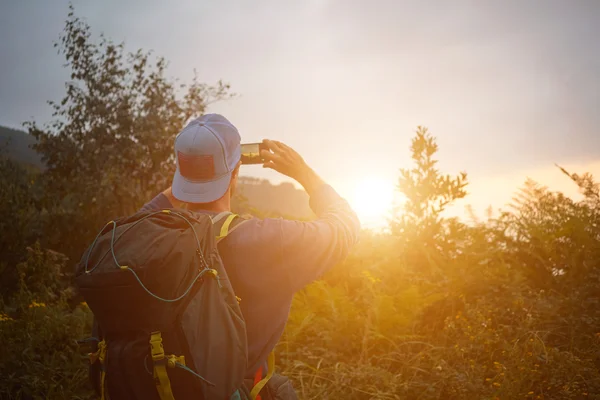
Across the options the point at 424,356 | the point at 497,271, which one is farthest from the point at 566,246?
the point at 424,356

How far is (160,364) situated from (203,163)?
937 mm

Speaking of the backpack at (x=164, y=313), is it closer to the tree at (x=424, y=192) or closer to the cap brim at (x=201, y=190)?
the cap brim at (x=201, y=190)

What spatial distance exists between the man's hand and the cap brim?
0.86 ft

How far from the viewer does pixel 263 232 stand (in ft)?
5.74

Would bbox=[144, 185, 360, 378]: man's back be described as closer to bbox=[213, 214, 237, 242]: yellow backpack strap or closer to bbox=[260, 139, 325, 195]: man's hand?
bbox=[213, 214, 237, 242]: yellow backpack strap

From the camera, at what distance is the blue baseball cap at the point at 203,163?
2.04 metres

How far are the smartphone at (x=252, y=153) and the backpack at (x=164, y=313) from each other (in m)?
0.64

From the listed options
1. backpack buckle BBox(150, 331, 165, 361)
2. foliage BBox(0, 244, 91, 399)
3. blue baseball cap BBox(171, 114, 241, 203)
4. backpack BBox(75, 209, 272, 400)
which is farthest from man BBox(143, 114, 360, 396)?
foliage BBox(0, 244, 91, 399)

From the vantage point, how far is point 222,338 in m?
1.61

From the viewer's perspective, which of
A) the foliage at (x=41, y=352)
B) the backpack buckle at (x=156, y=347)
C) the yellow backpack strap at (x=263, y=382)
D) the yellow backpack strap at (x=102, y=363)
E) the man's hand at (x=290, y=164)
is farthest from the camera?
the foliage at (x=41, y=352)

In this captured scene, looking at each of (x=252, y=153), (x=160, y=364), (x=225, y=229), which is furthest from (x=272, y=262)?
(x=252, y=153)

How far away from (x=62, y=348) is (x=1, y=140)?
844cm

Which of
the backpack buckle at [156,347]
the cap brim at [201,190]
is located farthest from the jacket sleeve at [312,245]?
the backpack buckle at [156,347]

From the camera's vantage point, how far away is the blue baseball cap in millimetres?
2035
